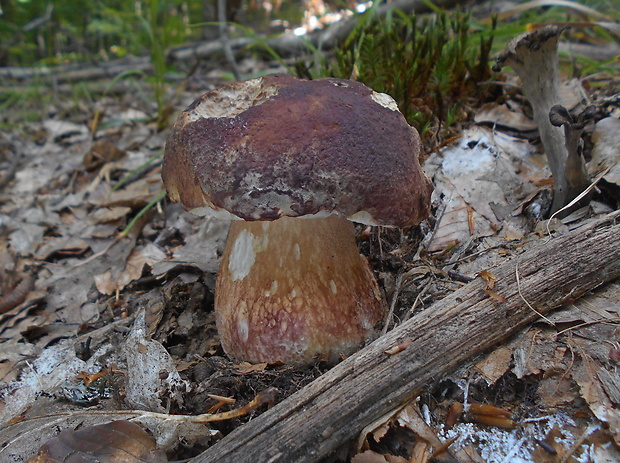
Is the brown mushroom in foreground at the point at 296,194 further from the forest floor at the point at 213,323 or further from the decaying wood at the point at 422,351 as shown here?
the decaying wood at the point at 422,351

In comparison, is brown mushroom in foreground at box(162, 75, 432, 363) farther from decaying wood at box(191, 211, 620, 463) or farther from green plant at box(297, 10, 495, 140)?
green plant at box(297, 10, 495, 140)

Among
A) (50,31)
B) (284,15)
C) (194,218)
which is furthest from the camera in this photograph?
(284,15)

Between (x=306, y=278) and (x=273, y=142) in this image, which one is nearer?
(x=273, y=142)

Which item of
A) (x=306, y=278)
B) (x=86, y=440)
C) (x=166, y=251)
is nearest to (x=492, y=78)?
(x=306, y=278)

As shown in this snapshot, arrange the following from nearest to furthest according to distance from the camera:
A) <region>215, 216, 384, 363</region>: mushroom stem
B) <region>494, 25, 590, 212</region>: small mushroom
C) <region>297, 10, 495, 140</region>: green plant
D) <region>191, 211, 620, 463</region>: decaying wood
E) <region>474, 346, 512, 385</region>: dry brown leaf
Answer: <region>191, 211, 620, 463</region>: decaying wood, <region>474, 346, 512, 385</region>: dry brown leaf, <region>215, 216, 384, 363</region>: mushroom stem, <region>494, 25, 590, 212</region>: small mushroom, <region>297, 10, 495, 140</region>: green plant

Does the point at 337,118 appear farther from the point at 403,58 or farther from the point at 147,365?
the point at 403,58

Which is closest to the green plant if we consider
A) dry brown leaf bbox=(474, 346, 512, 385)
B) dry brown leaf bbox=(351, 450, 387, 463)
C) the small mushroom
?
the small mushroom
